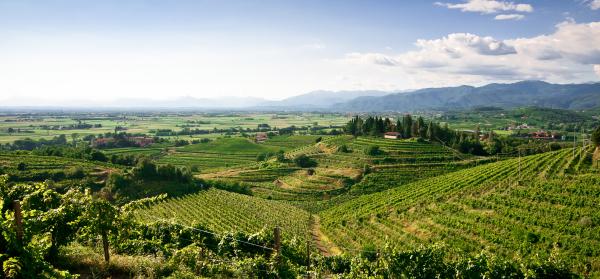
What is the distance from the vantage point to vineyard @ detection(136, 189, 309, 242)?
44094 mm

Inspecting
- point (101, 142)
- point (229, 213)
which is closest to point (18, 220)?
A: point (229, 213)

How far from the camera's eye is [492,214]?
37.2 meters

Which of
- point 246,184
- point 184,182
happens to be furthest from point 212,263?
point 246,184

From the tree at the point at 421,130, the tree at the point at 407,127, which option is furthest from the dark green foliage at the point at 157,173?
the tree at the point at 421,130

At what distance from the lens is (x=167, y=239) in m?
21.1

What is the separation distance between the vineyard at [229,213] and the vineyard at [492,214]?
4.86 m

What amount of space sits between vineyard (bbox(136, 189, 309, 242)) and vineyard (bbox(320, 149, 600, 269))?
4.86 meters

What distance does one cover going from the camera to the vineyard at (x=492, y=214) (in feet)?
98.6

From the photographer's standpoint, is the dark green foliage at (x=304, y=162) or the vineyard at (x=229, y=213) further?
the dark green foliage at (x=304, y=162)

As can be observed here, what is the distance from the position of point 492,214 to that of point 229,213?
3142cm

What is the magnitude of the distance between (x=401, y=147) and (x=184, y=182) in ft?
141

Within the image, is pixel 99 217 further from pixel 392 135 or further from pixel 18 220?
pixel 392 135

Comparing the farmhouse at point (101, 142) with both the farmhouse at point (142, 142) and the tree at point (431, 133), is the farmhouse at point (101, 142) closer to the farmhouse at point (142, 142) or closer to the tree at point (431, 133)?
the farmhouse at point (142, 142)

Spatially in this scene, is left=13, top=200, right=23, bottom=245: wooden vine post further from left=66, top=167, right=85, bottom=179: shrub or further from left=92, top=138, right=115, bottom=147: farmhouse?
left=92, top=138, right=115, bottom=147: farmhouse
